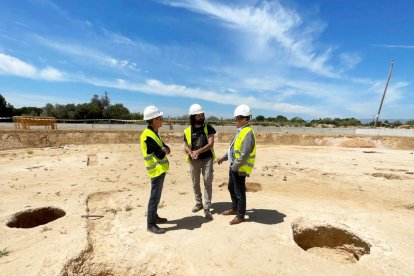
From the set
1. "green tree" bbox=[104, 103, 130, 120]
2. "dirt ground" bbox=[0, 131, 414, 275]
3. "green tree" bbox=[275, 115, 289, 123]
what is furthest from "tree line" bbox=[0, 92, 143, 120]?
"dirt ground" bbox=[0, 131, 414, 275]

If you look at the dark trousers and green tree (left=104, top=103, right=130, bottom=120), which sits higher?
green tree (left=104, top=103, right=130, bottom=120)

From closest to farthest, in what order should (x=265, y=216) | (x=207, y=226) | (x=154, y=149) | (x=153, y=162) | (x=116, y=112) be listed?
(x=154, y=149)
(x=153, y=162)
(x=207, y=226)
(x=265, y=216)
(x=116, y=112)

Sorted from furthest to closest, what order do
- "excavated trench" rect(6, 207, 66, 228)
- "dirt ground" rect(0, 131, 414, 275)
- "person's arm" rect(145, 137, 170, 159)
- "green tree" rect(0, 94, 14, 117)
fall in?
1. "green tree" rect(0, 94, 14, 117)
2. "excavated trench" rect(6, 207, 66, 228)
3. "person's arm" rect(145, 137, 170, 159)
4. "dirt ground" rect(0, 131, 414, 275)

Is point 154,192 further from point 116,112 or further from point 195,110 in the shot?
point 116,112

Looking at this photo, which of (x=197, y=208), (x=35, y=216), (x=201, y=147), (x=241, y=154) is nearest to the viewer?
(x=241, y=154)

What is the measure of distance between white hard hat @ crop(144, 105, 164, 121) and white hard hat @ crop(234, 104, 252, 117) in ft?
4.65

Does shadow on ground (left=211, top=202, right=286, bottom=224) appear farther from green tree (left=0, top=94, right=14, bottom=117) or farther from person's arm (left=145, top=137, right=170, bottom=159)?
green tree (left=0, top=94, right=14, bottom=117)

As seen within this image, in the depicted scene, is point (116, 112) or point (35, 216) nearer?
point (35, 216)

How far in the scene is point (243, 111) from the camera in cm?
520

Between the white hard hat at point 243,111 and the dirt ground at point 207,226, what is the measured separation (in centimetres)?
206

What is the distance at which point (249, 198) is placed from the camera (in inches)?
289

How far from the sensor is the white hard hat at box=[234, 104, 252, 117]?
5195mm

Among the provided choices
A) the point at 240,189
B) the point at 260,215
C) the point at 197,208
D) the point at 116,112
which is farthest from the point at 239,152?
the point at 116,112

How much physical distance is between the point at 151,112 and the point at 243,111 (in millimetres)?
1645
